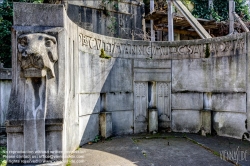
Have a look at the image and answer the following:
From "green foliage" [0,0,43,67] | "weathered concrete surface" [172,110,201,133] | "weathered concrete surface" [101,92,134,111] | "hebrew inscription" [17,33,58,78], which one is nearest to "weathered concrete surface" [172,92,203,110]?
"weathered concrete surface" [172,110,201,133]

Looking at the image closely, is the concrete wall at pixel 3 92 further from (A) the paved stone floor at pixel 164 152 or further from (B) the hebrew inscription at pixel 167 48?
(A) the paved stone floor at pixel 164 152

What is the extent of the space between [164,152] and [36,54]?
10.4 feet

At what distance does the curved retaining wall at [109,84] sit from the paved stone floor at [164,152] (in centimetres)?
41

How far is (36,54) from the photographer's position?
2996 millimetres

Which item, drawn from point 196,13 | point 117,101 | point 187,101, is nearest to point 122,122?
point 117,101

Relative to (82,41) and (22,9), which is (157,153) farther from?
(22,9)

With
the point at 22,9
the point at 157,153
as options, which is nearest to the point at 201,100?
the point at 157,153

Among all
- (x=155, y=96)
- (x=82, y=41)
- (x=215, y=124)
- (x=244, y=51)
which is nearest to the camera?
(x=82, y=41)

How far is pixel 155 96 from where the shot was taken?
620 centimetres

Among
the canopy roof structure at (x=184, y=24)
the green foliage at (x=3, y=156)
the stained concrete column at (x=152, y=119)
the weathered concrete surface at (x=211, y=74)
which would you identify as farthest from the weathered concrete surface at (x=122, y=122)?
the canopy roof structure at (x=184, y=24)

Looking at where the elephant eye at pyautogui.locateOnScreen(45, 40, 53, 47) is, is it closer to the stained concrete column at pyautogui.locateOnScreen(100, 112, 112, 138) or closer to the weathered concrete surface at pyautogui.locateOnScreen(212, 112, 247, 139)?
the stained concrete column at pyautogui.locateOnScreen(100, 112, 112, 138)

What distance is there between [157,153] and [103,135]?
1.66 meters

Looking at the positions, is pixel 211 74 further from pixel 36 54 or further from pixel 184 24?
pixel 184 24

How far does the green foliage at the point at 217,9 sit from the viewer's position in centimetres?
1266
